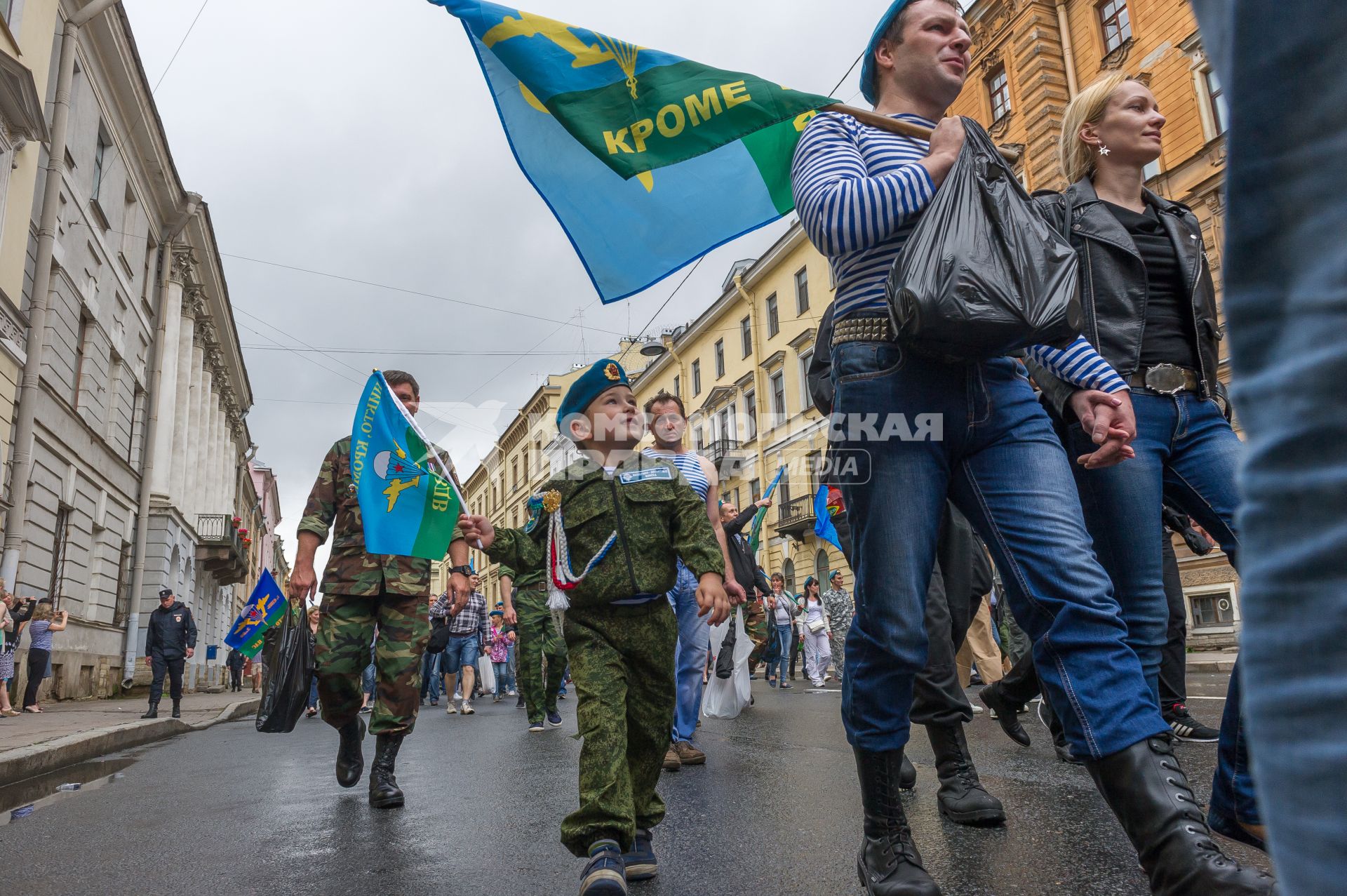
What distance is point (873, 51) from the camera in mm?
2738

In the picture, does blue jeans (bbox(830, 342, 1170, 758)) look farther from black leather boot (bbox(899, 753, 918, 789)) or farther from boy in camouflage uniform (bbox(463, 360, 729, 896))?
black leather boot (bbox(899, 753, 918, 789))

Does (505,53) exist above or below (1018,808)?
above

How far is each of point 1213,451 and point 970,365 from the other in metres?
0.87

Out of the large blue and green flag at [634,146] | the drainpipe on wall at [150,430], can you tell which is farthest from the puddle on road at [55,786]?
the drainpipe on wall at [150,430]

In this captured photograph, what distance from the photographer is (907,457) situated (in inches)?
90.1

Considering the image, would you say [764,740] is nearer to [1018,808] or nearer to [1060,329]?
[1018,808]

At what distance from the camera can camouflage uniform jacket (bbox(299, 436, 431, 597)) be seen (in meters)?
4.58

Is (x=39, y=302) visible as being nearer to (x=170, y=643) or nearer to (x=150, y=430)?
(x=170, y=643)

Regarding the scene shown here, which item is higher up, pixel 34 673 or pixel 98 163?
pixel 98 163

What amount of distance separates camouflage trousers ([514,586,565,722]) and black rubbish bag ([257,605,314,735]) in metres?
3.42

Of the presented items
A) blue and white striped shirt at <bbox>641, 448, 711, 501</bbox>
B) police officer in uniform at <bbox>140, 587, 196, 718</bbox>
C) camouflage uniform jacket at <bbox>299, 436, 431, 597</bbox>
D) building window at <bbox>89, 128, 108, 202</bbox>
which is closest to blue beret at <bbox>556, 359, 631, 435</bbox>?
camouflage uniform jacket at <bbox>299, 436, 431, 597</bbox>

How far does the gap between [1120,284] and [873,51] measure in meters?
0.97

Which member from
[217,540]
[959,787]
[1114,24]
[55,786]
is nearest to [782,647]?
[55,786]

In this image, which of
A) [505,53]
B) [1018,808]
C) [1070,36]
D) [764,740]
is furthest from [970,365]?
[1070,36]
